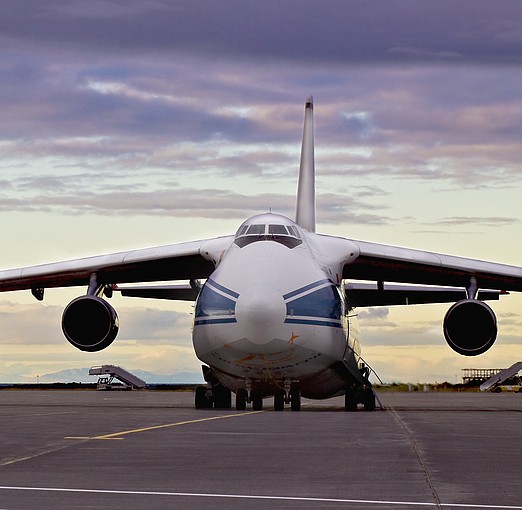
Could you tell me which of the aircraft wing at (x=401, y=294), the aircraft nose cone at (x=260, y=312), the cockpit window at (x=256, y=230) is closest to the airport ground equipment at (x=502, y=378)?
the aircraft wing at (x=401, y=294)

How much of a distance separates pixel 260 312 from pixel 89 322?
6.29 metres

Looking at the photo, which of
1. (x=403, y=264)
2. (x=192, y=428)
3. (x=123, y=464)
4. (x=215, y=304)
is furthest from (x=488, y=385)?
(x=123, y=464)

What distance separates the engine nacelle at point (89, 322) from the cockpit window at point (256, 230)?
14.2ft

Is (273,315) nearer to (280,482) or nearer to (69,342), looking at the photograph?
(69,342)

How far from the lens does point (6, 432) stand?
38.7 feet

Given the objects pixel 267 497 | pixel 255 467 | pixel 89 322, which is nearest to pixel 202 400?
pixel 89 322

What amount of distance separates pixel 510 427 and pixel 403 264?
8.97 metres

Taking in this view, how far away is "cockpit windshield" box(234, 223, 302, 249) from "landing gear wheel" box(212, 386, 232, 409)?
166 inches

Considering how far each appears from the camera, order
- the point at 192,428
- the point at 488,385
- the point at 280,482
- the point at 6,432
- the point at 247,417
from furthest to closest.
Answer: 1. the point at 488,385
2. the point at 247,417
3. the point at 192,428
4. the point at 6,432
5. the point at 280,482

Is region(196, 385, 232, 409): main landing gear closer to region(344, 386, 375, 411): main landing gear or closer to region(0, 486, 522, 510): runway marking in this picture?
region(344, 386, 375, 411): main landing gear

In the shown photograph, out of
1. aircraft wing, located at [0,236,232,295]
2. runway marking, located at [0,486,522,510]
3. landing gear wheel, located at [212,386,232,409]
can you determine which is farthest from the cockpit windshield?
runway marking, located at [0,486,522,510]

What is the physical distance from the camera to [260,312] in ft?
56.6

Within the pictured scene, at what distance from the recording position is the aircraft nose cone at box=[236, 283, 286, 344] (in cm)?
1730

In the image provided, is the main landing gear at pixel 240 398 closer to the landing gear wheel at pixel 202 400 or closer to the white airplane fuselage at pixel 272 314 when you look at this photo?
the landing gear wheel at pixel 202 400
